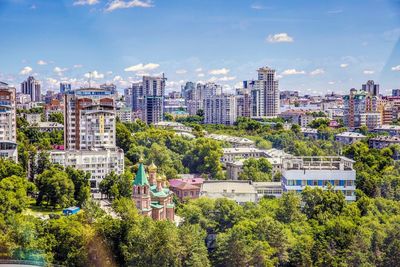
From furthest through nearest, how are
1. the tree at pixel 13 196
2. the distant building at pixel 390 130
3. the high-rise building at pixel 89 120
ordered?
the distant building at pixel 390 130 → the high-rise building at pixel 89 120 → the tree at pixel 13 196

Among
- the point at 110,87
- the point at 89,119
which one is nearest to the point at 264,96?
the point at 110,87

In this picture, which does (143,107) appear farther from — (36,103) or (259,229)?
(259,229)

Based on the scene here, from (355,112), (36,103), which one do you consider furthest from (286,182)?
(36,103)

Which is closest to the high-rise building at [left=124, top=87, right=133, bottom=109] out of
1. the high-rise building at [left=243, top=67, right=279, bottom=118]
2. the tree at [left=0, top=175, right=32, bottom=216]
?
the high-rise building at [left=243, top=67, right=279, bottom=118]

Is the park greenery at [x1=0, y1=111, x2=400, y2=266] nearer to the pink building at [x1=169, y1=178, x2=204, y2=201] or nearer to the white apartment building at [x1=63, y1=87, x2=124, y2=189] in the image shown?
the pink building at [x1=169, y1=178, x2=204, y2=201]

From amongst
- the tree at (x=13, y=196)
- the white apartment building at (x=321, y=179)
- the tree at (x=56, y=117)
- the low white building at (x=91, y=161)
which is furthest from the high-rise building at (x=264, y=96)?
the tree at (x=13, y=196)

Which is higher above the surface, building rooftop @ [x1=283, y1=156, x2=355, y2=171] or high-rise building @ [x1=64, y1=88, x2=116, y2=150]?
high-rise building @ [x1=64, y1=88, x2=116, y2=150]

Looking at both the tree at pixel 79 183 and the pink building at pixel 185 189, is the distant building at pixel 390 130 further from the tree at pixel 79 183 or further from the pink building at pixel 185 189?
the tree at pixel 79 183
